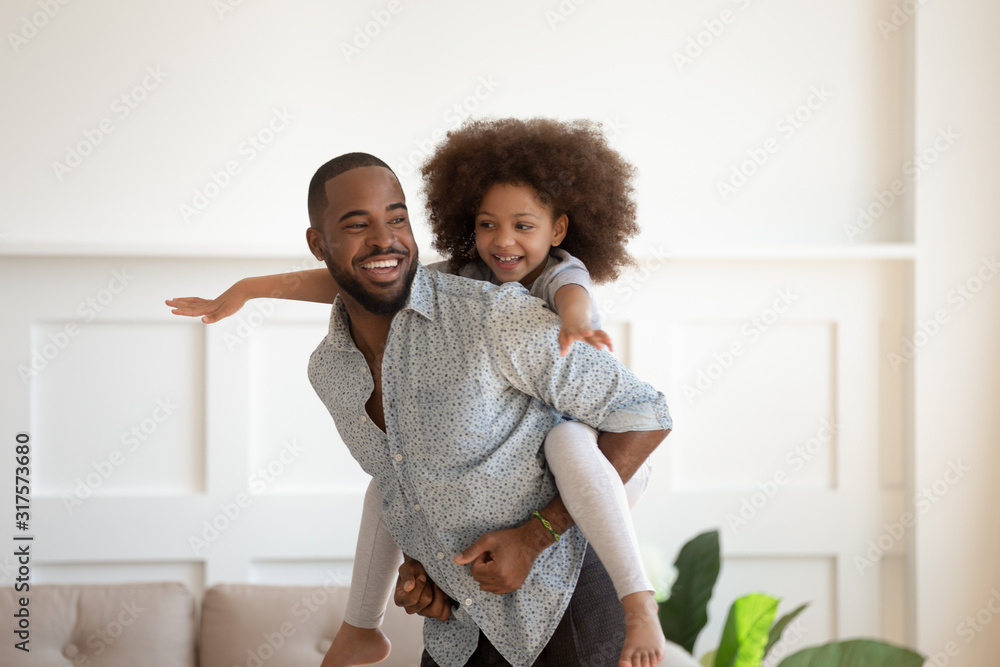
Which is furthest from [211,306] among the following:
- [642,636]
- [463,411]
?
[642,636]

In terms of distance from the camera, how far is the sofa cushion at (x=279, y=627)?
81.9 inches

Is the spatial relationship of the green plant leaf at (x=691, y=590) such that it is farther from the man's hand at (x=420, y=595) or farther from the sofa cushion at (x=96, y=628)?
the man's hand at (x=420, y=595)

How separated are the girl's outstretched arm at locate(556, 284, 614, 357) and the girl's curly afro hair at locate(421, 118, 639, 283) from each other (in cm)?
19

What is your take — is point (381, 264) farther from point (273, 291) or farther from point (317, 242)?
point (273, 291)

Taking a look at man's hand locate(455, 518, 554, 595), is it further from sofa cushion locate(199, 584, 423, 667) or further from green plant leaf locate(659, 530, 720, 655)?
green plant leaf locate(659, 530, 720, 655)

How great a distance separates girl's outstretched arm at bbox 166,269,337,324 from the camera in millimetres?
940

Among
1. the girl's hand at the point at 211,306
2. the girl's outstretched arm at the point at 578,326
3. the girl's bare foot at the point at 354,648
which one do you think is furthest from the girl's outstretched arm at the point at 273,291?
the girl's bare foot at the point at 354,648

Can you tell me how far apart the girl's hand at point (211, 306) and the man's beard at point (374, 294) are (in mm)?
149

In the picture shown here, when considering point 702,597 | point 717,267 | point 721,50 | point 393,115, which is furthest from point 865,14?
point 702,597

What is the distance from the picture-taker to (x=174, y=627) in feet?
6.92

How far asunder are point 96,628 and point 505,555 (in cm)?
161

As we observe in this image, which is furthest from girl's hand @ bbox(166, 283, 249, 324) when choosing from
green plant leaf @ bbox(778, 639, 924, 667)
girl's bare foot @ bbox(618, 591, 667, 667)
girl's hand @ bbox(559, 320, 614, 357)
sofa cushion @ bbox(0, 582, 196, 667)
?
green plant leaf @ bbox(778, 639, 924, 667)

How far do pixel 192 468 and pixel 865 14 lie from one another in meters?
2.19

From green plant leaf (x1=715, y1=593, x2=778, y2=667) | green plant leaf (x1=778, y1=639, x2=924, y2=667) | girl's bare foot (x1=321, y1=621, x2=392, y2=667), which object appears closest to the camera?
girl's bare foot (x1=321, y1=621, x2=392, y2=667)
